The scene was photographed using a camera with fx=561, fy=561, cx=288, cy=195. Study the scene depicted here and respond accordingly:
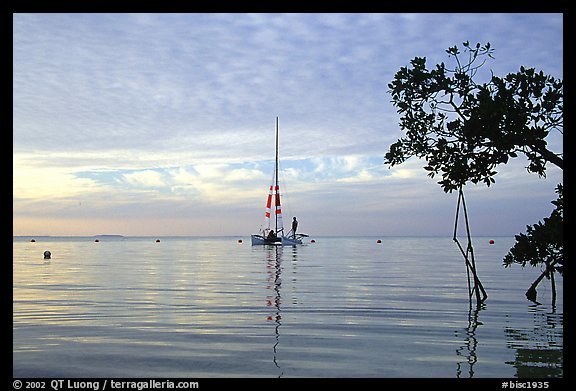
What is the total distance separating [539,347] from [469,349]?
2006 millimetres

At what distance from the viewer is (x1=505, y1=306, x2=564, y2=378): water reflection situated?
12.0 meters

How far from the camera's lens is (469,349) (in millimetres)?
13883

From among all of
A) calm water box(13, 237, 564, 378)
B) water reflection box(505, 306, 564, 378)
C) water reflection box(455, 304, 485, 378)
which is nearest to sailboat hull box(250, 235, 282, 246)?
calm water box(13, 237, 564, 378)

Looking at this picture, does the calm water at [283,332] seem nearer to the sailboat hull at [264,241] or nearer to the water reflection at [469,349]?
the water reflection at [469,349]

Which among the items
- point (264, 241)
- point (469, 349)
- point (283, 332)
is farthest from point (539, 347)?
point (264, 241)

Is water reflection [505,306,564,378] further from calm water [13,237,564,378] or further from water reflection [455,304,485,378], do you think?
water reflection [455,304,485,378]

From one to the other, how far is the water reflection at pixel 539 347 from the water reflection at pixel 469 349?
86 cm

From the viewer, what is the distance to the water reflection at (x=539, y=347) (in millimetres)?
12030

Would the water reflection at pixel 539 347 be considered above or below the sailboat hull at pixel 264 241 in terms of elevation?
below

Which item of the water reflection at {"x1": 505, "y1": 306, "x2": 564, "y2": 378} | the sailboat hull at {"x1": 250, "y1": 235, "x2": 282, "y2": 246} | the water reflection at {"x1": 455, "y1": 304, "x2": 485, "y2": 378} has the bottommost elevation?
the water reflection at {"x1": 505, "y1": 306, "x2": 564, "y2": 378}

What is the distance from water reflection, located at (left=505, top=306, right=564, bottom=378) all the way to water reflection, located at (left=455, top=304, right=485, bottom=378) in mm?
865

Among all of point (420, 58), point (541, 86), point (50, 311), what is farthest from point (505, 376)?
point (50, 311)

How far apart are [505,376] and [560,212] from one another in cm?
744

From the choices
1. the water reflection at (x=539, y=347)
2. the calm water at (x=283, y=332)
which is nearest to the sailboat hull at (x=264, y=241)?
the calm water at (x=283, y=332)
